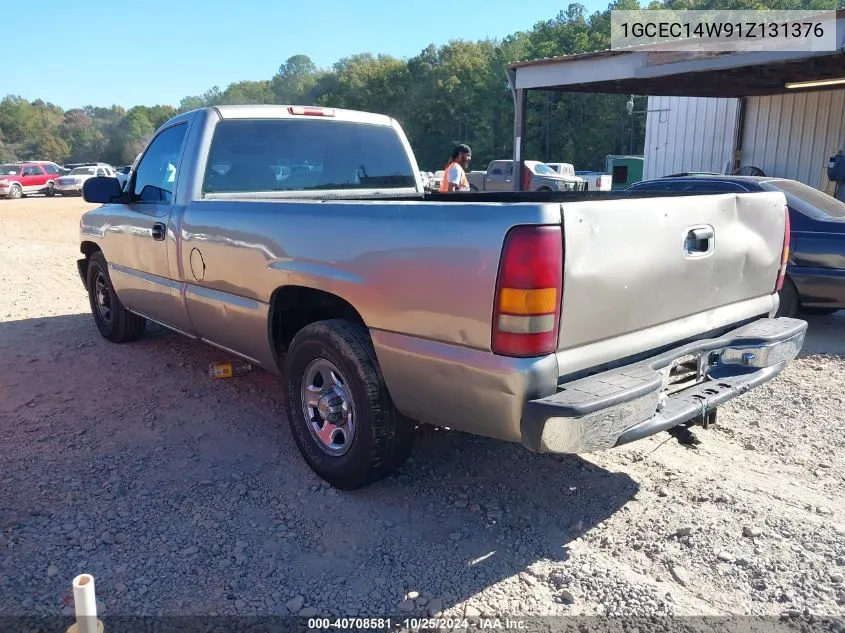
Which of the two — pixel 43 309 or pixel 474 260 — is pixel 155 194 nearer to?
pixel 474 260

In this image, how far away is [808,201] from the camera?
6617 millimetres

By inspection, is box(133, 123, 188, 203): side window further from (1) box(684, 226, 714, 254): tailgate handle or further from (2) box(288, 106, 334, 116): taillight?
(1) box(684, 226, 714, 254): tailgate handle

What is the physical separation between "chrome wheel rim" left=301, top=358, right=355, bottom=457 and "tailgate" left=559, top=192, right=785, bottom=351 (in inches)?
47.9

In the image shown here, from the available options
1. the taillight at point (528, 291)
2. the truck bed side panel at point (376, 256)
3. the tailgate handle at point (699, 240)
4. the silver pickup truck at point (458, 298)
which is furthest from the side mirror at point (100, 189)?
the tailgate handle at point (699, 240)

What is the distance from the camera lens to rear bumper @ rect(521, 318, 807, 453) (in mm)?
2398

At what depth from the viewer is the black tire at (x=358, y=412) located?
3.05 metres

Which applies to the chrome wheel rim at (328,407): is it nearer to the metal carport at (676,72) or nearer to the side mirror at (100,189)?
the side mirror at (100,189)

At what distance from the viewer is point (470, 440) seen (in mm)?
3951

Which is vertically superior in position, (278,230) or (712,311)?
(278,230)

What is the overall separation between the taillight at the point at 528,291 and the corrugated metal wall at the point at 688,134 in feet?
49.2

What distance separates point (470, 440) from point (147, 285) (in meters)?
2.65

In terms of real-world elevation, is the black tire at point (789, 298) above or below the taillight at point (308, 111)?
below

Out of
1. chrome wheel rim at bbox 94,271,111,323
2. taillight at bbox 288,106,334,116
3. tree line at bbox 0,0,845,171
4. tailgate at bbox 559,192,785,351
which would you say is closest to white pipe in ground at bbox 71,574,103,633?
tailgate at bbox 559,192,785,351

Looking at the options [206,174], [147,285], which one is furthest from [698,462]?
[147,285]
